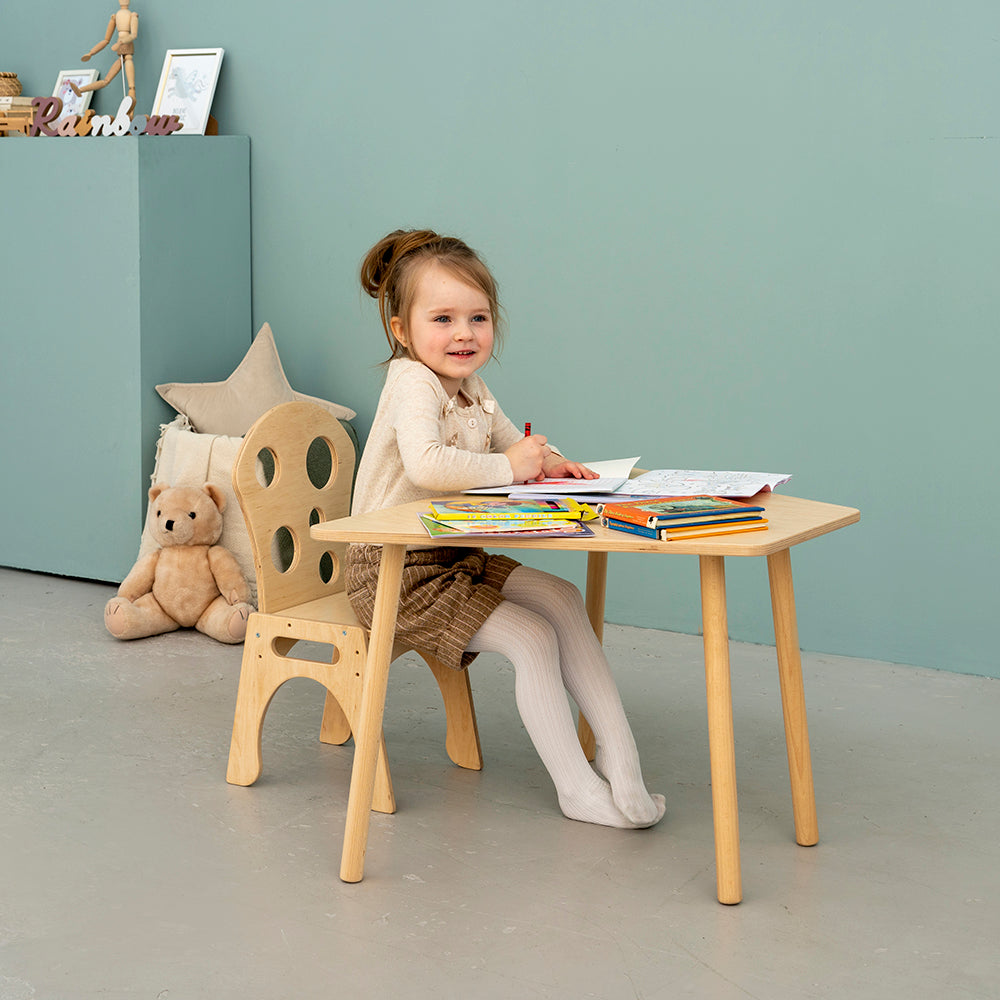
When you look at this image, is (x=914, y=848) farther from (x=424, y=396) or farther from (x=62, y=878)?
(x=62, y=878)

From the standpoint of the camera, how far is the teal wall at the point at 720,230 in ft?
8.82

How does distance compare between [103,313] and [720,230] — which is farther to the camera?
[103,313]

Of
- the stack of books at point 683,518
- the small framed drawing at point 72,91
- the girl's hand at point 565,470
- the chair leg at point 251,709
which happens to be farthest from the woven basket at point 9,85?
the stack of books at point 683,518

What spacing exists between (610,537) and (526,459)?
346 millimetres

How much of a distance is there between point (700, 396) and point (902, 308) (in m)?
0.50

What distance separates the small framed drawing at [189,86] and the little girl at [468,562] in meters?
1.60

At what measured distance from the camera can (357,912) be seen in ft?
5.45

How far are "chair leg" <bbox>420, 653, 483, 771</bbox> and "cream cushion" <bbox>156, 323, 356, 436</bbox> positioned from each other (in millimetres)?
1229

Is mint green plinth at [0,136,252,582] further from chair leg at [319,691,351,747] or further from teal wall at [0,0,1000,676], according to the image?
chair leg at [319,691,351,747]

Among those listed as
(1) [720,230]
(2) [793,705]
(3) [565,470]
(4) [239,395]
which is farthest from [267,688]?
(1) [720,230]

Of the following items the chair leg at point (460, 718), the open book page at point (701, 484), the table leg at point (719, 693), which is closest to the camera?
the table leg at point (719, 693)

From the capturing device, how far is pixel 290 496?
6.81ft

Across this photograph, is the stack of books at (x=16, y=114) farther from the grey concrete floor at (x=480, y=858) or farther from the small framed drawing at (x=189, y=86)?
the grey concrete floor at (x=480, y=858)

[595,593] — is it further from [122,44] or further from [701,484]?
[122,44]
